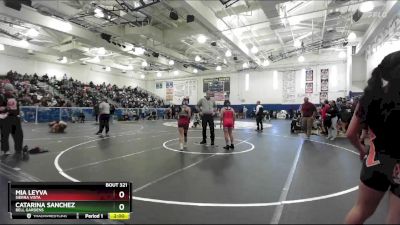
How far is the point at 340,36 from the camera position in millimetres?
18469

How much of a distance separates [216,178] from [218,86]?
94.1ft

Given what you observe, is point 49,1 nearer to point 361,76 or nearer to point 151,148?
point 151,148

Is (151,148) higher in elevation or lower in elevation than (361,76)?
lower

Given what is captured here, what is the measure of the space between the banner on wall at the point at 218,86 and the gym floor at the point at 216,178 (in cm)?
2438

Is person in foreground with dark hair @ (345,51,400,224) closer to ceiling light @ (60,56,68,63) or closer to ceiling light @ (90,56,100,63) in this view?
ceiling light @ (90,56,100,63)

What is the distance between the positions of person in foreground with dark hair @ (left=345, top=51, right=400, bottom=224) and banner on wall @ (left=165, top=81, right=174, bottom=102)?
3554 cm

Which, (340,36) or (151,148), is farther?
(340,36)

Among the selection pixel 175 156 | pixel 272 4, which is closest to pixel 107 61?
pixel 272 4

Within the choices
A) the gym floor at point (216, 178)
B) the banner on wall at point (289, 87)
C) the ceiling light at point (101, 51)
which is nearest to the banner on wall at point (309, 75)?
the banner on wall at point (289, 87)

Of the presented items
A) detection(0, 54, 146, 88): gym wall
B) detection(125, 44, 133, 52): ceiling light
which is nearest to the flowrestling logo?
detection(125, 44, 133, 52): ceiling light

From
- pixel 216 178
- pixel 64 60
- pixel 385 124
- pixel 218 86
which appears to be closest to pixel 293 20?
pixel 216 178

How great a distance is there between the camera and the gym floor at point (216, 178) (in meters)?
3.33

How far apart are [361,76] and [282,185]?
2058 centimetres
